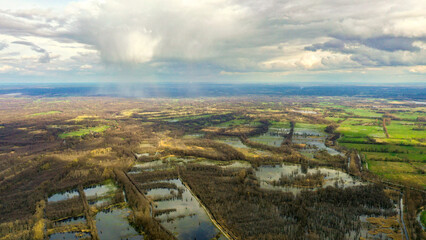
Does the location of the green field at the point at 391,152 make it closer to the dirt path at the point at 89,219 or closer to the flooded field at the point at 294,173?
the flooded field at the point at 294,173

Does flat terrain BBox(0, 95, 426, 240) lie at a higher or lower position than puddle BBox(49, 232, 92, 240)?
higher

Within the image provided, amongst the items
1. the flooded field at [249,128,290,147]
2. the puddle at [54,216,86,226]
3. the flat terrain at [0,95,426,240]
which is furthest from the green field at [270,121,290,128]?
the puddle at [54,216,86,226]

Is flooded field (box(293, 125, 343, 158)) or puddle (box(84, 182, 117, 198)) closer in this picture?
puddle (box(84, 182, 117, 198))

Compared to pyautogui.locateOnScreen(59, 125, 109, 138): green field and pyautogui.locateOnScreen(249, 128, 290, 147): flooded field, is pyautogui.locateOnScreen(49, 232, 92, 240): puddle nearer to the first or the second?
pyautogui.locateOnScreen(249, 128, 290, 147): flooded field

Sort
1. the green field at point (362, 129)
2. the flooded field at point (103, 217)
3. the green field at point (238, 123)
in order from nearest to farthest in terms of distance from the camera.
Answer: the flooded field at point (103, 217) < the green field at point (362, 129) < the green field at point (238, 123)

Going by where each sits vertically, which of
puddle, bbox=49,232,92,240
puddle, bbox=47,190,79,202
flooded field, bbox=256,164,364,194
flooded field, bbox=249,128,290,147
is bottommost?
puddle, bbox=49,232,92,240

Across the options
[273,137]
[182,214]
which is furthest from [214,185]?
[273,137]

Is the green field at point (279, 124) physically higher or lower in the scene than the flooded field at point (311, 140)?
higher

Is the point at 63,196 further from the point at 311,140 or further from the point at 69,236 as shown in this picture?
the point at 311,140

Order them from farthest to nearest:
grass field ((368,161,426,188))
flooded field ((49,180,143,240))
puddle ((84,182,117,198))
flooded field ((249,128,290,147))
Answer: flooded field ((249,128,290,147)), grass field ((368,161,426,188)), puddle ((84,182,117,198)), flooded field ((49,180,143,240))

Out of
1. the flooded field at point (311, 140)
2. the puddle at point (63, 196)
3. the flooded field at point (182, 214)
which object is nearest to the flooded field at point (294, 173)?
the flooded field at point (311, 140)

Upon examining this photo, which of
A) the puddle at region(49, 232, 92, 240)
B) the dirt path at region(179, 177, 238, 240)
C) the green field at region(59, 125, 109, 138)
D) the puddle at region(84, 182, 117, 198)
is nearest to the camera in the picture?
the dirt path at region(179, 177, 238, 240)
